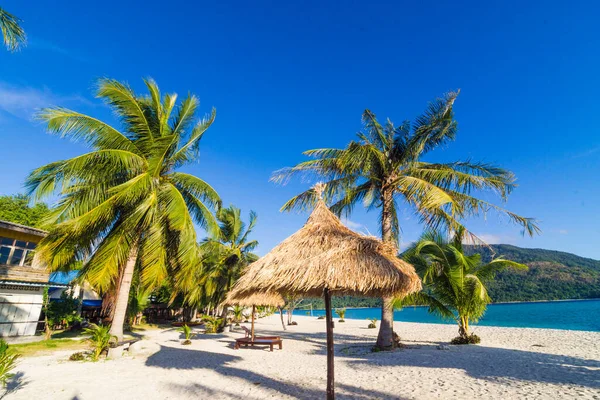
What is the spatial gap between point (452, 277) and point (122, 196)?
458 inches

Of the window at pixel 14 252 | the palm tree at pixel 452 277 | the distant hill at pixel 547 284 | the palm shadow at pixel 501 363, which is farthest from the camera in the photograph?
the distant hill at pixel 547 284

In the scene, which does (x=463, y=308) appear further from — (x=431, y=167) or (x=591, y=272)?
(x=591, y=272)

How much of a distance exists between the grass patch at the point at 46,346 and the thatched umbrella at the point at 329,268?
9.75 meters

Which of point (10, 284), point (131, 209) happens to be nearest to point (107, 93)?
point (131, 209)

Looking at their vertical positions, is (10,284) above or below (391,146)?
below

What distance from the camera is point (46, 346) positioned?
11.2 metres

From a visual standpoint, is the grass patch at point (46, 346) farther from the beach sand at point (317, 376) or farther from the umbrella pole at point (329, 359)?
the umbrella pole at point (329, 359)

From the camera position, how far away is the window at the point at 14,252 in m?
12.5

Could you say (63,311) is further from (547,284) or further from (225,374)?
(547,284)

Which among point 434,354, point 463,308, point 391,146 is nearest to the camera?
point 434,354

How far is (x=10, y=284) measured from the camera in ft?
40.0

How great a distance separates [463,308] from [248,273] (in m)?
9.86

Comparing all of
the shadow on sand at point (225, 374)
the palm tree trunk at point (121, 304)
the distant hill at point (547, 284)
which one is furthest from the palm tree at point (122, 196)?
the distant hill at point (547, 284)

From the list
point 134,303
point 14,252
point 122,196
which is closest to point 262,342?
point 122,196
